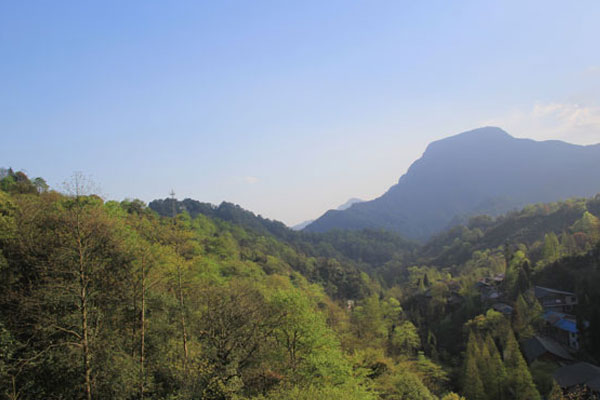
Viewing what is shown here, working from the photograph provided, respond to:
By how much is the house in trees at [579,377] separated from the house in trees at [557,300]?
11.1 m

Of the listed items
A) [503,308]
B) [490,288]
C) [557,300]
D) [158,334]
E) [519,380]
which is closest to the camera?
[158,334]

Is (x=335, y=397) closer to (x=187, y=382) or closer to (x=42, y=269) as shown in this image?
(x=187, y=382)

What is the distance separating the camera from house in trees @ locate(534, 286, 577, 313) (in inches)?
1261

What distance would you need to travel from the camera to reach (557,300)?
106 ft

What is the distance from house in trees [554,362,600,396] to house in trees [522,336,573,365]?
3.44 meters

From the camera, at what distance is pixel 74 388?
1023 centimetres

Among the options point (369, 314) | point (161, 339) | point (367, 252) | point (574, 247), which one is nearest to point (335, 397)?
point (161, 339)

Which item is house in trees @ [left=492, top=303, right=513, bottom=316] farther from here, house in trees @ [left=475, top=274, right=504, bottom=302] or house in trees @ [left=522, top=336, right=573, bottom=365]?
house in trees @ [left=522, top=336, right=573, bottom=365]

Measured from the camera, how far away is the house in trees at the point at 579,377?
66.3ft

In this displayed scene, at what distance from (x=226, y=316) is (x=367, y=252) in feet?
394

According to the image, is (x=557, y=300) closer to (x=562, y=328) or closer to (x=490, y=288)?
(x=562, y=328)

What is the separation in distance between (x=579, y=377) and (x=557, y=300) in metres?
13.3

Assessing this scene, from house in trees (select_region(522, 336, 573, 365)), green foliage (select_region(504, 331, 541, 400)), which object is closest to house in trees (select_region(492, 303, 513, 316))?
house in trees (select_region(522, 336, 573, 365))

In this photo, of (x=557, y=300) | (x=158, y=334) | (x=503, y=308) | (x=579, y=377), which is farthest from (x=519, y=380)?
(x=158, y=334)
